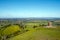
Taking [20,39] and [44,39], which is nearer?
[44,39]

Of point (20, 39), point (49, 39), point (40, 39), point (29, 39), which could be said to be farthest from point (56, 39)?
point (20, 39)

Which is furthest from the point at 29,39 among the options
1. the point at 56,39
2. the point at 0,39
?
the point at 0,39

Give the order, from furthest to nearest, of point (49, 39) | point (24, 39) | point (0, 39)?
point (0, 39) → point (24, 39) → point (49, 39)

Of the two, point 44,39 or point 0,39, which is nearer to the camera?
point 44,39

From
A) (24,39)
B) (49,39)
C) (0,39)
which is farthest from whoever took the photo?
(0,39)

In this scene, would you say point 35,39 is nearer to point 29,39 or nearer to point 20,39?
point 29,39

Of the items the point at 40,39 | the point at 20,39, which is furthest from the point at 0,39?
the point at 40,39

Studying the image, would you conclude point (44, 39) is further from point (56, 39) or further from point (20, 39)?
point (20, 39)
